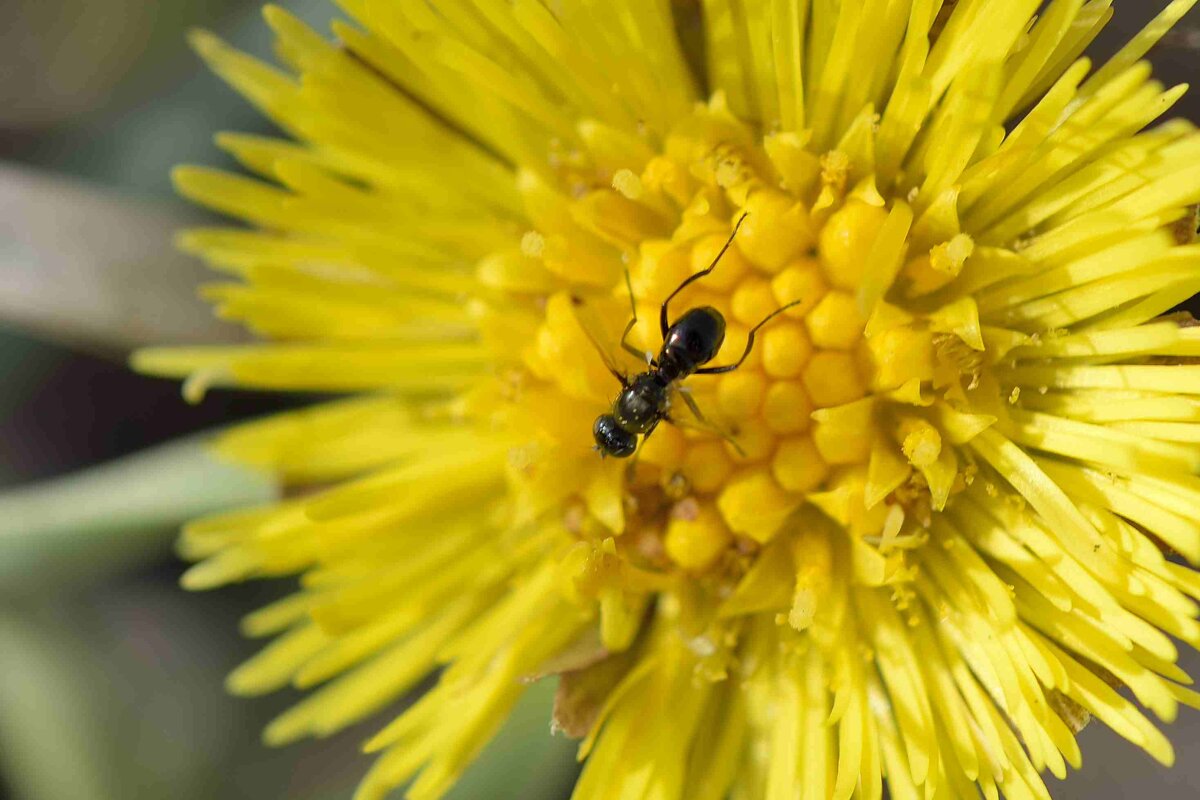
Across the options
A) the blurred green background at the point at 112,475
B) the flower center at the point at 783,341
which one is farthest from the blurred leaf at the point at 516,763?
the flower center at the point at 783,341

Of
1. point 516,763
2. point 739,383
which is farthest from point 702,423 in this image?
point 516,763

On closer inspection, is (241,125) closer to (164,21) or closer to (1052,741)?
(164,21)

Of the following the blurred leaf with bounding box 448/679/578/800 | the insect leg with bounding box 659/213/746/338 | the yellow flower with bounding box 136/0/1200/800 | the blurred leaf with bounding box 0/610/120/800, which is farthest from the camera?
the blurred leaf with bounding box 0/610/120/800

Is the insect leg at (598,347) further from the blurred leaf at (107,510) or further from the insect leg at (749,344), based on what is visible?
the blurred leaf at (107,510)

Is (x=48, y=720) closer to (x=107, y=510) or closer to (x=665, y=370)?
(x=107, y=510)

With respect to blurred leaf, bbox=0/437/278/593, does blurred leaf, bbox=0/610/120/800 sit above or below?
below

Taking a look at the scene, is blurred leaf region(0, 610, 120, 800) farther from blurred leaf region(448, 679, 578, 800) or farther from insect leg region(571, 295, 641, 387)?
insect leg region(571, 295, 641, 387)

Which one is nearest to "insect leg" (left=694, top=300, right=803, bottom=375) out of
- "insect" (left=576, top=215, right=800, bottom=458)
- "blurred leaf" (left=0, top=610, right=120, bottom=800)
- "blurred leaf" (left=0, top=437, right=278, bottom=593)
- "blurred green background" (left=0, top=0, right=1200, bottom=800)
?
"insect" (left=576, top=215, right=800, bottom=458)

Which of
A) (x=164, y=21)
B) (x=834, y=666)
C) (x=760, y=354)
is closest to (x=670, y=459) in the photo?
(x=760, y=354)
